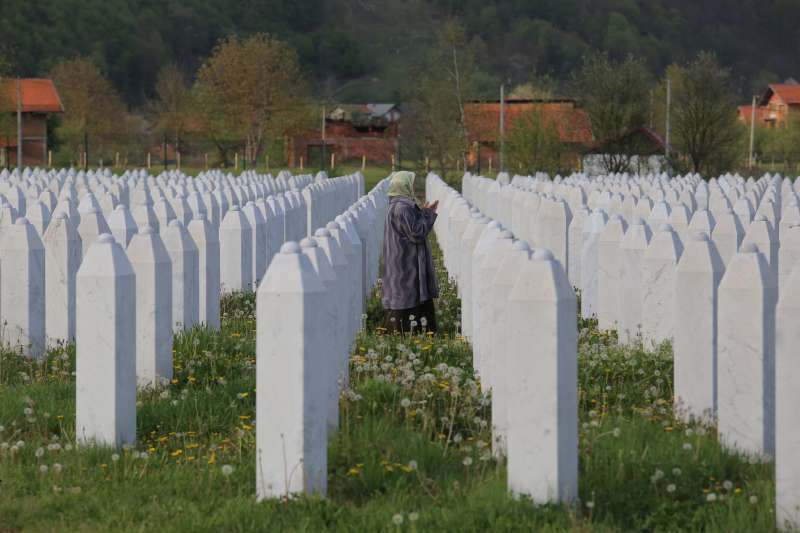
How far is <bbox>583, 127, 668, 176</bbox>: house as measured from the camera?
40469 millimetres

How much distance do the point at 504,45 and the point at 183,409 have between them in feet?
569

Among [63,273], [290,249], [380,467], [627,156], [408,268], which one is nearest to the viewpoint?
[290,249]

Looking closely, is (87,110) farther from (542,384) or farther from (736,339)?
(542,384)

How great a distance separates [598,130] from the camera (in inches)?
1656

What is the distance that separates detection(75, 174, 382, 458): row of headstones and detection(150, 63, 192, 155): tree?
261 feet

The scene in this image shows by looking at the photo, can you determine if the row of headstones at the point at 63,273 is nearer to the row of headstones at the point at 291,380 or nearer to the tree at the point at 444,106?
the row of headstones at the point at 291,380

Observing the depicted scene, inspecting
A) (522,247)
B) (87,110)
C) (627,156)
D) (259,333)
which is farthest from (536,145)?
(87,110)

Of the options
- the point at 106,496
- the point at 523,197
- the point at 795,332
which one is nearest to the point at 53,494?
the point at 106,496

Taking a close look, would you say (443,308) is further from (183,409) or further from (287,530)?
(287,530)

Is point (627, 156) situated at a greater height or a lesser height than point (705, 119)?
lesser

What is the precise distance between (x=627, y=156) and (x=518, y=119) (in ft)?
12.4

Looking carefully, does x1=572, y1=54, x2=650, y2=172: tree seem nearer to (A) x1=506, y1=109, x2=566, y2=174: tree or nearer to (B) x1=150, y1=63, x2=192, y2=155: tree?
(A) x1=506, y1=109, x2=566, y2=174: tree

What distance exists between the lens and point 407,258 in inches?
446

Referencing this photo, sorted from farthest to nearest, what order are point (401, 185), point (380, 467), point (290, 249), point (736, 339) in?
point (401, 185)
point (736, 339)
point (380, 467)
point (290, 249)
